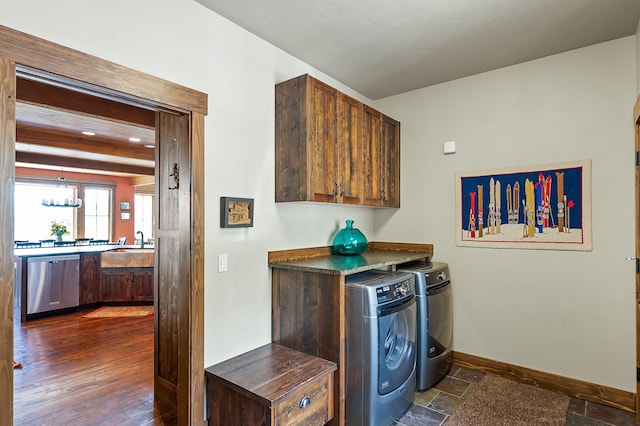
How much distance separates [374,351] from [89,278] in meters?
5.02

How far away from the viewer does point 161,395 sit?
267 cm

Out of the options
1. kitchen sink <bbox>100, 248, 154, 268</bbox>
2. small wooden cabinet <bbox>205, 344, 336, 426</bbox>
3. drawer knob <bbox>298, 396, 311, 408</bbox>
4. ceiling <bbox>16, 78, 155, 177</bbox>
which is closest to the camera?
small wooden cabinet <bbox>205, 344, 336, 426</bbox>

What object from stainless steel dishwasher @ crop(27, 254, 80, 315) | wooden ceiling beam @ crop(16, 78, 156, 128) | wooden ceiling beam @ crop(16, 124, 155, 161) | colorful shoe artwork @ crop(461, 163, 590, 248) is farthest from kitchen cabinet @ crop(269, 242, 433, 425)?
wooden ceiling beam @ crop(16, 124, 155, 161)

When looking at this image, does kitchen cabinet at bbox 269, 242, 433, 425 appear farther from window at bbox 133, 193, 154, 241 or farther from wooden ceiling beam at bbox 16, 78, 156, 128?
window at bbox 133, 193, 154, 241

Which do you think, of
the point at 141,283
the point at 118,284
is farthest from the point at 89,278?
the point at 141,283

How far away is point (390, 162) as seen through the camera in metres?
3.57

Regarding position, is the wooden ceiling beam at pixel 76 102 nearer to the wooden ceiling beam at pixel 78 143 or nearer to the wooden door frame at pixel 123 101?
the wooden door frame at pixel 123 101

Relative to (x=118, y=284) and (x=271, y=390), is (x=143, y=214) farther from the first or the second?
(x=271, y=390)

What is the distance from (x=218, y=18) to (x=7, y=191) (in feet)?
5.21

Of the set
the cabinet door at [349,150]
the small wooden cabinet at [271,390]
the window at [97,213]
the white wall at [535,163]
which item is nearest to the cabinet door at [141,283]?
the small wooden cabinet at [271,390]

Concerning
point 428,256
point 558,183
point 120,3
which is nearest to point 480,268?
point 428,256

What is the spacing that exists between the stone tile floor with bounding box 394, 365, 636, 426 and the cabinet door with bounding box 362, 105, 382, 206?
5.45 feet

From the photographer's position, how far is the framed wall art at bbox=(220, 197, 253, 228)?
2.30 meters

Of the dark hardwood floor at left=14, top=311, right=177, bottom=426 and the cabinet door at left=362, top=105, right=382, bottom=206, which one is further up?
the cabinet door at left=362, top=105, right=382, bottom=206
